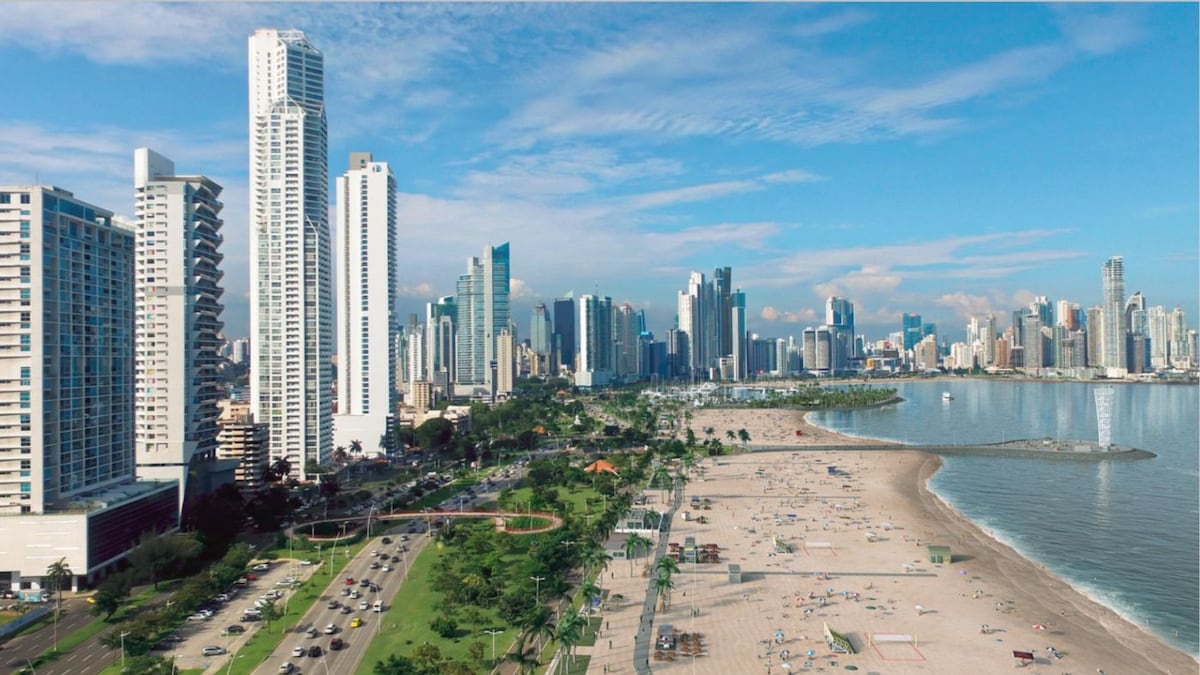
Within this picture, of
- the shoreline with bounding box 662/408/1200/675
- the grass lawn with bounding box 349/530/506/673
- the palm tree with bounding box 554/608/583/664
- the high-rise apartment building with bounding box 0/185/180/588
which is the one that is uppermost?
the high-rise apartment building with bounding box 0/185/180/588

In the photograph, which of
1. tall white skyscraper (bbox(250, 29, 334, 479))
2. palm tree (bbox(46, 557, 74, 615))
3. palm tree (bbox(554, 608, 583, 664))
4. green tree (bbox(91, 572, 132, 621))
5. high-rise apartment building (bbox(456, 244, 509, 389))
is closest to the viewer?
palm tree (bbox(554, 608, 583, 664))

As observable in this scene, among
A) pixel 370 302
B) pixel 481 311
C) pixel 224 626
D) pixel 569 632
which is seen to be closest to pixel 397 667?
pixel 569 632

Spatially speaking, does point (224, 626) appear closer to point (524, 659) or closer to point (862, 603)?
point (524, 659)

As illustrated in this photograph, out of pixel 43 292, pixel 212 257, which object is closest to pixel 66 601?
pixel 43 292

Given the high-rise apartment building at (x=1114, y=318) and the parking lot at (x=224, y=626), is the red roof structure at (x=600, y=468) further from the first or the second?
the high-rise apartment building at (x=1114, y=318)

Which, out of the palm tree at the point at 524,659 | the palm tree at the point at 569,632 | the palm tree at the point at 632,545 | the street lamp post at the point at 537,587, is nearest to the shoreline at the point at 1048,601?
the palm tree at the point at 569,632

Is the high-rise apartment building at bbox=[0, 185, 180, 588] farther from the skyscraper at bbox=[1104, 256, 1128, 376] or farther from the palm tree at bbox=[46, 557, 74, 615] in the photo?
the skyscraper at bbox=[1104, 256, 1128, 376]

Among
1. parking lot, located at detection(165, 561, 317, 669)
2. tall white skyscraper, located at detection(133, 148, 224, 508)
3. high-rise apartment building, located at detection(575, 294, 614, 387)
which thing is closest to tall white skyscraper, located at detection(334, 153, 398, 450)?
tall white skyscraper, located at detection(133, 148, 224, 508)
